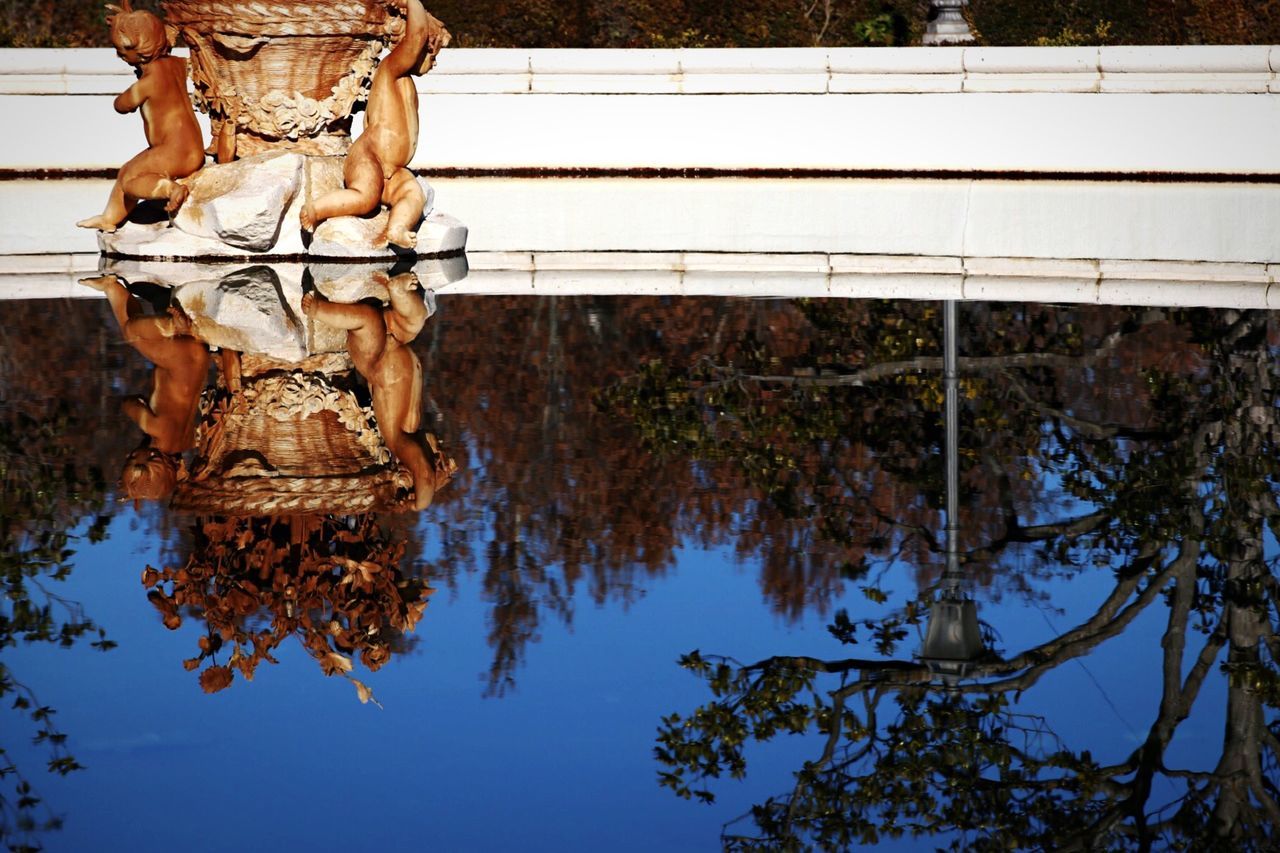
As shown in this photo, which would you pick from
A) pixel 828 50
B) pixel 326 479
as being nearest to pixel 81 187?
pixel 828 50

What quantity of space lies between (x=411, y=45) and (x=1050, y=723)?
27.1 feet

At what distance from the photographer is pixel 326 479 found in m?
6.09

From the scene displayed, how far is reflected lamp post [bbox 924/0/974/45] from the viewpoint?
17562 mm

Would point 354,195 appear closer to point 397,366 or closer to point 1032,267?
point 397,366

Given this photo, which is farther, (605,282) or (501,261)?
(501,261)

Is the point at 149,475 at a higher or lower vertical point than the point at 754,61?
lower

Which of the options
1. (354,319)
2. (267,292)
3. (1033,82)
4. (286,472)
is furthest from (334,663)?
(1033,82)

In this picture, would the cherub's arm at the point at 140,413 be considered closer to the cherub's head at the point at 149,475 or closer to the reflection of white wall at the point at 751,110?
the cherub's head at the point at 149,475

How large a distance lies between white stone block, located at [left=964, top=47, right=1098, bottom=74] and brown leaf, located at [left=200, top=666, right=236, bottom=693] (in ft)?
43.4

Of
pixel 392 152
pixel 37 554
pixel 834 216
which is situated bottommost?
pixel 37 554

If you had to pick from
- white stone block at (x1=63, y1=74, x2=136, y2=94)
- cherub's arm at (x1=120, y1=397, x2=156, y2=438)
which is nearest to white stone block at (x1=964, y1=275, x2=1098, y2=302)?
cherub's arm at (x1=120, y1=397, x2=156, y2=438)

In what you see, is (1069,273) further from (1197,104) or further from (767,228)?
(1197,104)

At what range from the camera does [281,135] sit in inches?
481

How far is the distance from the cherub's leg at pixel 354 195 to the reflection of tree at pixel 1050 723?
6.35 meters
